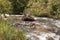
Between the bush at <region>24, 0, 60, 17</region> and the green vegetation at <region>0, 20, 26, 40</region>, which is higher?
the green vegetation at <region>0, 20, 26, 40</region>

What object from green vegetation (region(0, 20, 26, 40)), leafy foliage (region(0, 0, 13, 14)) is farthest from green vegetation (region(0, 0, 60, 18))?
green vegetation (region(0, 20, 26, 40))

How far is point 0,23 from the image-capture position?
386 inches

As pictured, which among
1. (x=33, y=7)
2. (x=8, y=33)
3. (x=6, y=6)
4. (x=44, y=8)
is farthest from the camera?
(x=6, y=6)

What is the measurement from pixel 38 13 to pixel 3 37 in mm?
16161

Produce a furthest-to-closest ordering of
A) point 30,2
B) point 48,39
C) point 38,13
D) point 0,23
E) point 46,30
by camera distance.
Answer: point 30,2 → point 38,13 → point 46,30 → point 48,39 → point 0,23

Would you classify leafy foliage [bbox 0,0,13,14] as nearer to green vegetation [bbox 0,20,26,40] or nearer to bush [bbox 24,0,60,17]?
bush [bbox 24,0,60,17]

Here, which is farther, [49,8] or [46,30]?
[49,8]

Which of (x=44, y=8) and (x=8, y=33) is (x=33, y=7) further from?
(x=8, y=33)

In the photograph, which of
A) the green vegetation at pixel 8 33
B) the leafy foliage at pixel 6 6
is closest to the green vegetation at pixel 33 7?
the leafy foliage at pixel 6 6

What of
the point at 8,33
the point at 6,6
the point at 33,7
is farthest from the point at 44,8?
the point at 8,33

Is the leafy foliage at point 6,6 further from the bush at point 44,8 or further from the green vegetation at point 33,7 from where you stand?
the bush at point 44,8

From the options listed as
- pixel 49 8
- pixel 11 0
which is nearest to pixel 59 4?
pixel 49 8

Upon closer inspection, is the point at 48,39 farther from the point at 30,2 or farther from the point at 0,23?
the point at 30,2

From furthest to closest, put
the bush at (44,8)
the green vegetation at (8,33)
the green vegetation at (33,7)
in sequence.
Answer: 1. the green vegetation at (33,7)
2. the bush at (44,8)
3. the green vegetation at (8,33)
